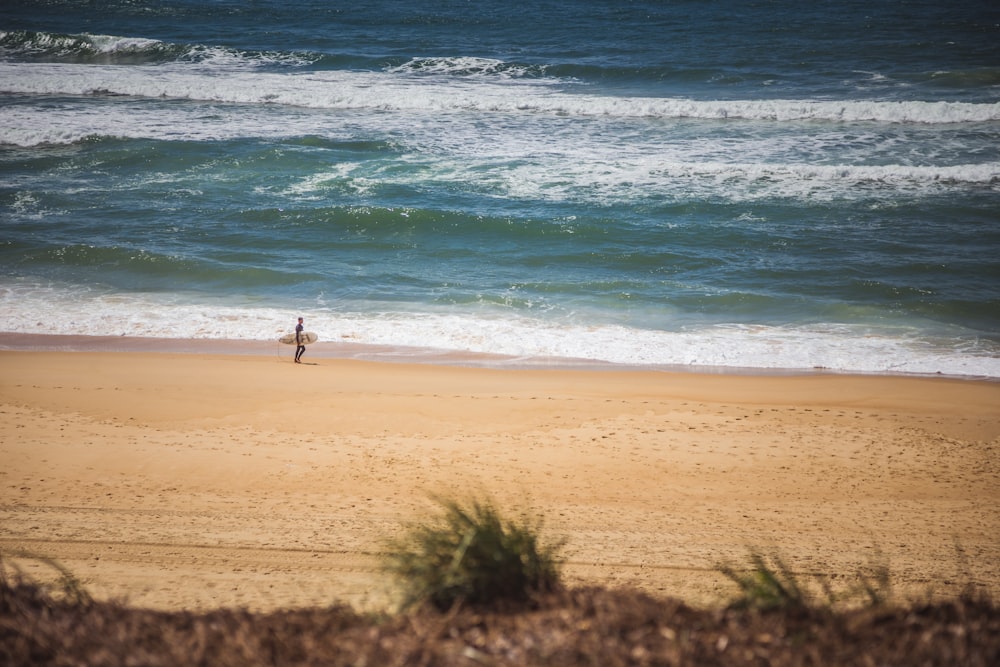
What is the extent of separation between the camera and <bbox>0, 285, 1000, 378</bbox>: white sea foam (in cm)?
1360

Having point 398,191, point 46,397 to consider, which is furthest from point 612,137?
point 46,397

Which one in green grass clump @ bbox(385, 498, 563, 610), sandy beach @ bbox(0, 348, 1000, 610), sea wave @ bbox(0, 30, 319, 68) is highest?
sea wave @ bbox(0, 30, 319, 68)

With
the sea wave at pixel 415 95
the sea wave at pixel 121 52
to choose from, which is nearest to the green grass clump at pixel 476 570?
the sea wave at pixel 415 95

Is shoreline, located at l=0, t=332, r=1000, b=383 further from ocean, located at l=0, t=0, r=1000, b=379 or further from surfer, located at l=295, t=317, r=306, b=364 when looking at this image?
surfer, located at l=295, t=317, r=306, b=364

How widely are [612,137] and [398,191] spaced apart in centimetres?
780

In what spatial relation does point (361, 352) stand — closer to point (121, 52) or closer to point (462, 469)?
point (462, 469)

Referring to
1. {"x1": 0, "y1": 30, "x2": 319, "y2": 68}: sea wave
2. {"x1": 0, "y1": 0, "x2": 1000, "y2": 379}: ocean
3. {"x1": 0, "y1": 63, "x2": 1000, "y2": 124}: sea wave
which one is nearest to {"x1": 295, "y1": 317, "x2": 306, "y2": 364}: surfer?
{"x1": 0, "y1": 0, "x2": 1000, "y2": 379}: ocean

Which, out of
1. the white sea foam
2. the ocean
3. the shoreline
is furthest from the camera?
the ocean

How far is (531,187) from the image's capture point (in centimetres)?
2236

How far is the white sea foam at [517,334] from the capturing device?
13602 millimetres

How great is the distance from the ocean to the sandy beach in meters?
1.61

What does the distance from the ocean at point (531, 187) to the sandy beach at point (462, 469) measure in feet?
5.30

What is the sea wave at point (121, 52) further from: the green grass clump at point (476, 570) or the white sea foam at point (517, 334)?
the green grass clump at point (476, 570)

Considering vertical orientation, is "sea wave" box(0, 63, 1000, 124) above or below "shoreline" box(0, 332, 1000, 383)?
above
